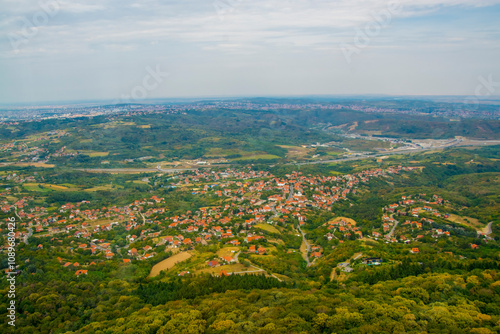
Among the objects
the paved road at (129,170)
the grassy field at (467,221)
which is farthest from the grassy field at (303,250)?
the paved road at (129,170)

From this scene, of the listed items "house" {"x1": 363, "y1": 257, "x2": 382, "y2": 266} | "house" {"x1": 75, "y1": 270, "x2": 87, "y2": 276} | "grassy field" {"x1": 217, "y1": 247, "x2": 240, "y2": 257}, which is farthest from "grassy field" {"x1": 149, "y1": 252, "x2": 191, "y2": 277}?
"house" {"x1": 363, "y1": 257, "x2": 382, "y2": 266}

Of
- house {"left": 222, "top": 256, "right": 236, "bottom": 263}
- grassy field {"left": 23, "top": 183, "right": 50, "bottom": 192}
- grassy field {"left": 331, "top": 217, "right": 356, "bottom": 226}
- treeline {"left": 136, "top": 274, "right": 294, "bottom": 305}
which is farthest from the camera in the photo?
grassy field {"left": 23, "top": 183, "right": 50, "bottom": 192}

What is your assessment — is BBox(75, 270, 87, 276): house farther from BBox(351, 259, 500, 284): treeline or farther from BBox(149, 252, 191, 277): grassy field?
BBox(351, 259, 500, 284): treeline

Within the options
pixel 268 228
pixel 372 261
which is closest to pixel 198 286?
pixel 372 261

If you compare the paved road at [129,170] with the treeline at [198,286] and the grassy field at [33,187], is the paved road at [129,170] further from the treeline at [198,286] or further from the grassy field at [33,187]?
the treeline at [198,286]

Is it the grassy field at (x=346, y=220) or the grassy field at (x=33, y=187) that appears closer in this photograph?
the grassy field at (x=346, y=220)

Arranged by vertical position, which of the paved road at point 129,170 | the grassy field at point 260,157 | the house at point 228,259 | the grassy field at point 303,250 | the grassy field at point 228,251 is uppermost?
the grassy field at point 260,157

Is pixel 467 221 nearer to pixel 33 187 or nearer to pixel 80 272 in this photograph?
pixel 80 272
